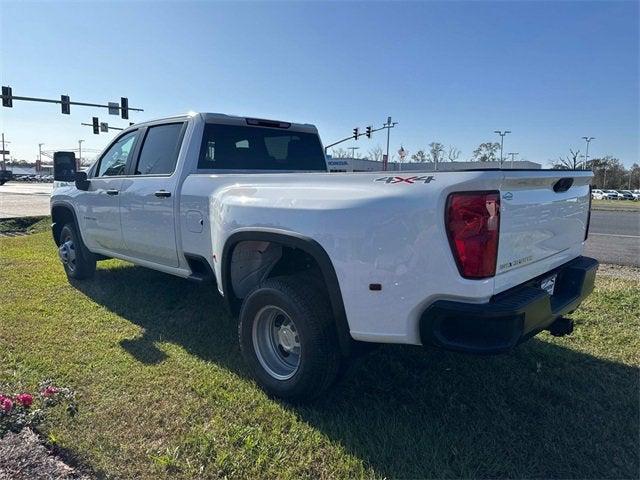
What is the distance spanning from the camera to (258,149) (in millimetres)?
4789

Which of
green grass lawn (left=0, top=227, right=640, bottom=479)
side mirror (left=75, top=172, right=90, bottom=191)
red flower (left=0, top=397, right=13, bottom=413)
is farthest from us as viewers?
side mirror (left=75, top=172, right=90, bottom=191)

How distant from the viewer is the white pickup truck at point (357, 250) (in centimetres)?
238

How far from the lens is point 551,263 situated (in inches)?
119

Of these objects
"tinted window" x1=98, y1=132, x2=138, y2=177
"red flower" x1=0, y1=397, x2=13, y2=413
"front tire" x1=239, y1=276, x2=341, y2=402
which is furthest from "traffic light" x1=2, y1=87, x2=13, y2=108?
"front tire" x1=239, y1=276, x2=341, y2=402

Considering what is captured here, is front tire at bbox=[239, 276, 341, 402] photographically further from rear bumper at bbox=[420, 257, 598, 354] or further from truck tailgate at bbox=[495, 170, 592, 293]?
truck tailgate at bbox=[495, 170, 592, 293]

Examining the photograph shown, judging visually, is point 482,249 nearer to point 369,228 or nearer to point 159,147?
point 369,228

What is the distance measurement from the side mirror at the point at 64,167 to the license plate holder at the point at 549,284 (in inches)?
202

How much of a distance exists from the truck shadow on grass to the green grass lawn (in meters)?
0.01

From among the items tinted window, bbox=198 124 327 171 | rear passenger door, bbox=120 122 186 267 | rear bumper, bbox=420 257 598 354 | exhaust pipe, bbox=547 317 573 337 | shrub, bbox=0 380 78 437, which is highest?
tinted window, bbox=198 124 327 171

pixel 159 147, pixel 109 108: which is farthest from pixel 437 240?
pixel 109 108

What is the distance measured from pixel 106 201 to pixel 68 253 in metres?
1.45

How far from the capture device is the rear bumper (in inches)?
92.9

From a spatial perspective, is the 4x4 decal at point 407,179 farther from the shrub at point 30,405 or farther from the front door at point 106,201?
the front door at point 106,201

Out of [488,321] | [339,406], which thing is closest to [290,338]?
[339,406]
